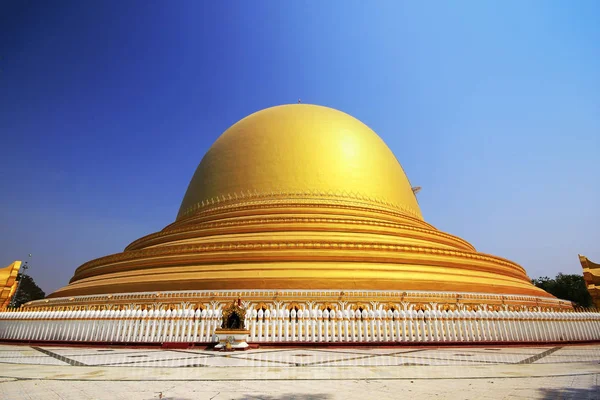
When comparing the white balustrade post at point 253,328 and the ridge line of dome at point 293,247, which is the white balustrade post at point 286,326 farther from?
the ridge line of dome at point 293,247

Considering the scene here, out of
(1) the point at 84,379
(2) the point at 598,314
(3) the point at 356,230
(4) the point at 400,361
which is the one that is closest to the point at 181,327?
(1) the point at 84,379

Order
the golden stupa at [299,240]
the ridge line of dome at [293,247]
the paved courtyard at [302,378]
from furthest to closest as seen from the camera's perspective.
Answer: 1. the ridge line of dome at [293,247]
2. the golden stupa at [299,240]
3. the paved courtyard at [302,378]

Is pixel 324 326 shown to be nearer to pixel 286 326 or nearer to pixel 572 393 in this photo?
Result: pixel 286 326

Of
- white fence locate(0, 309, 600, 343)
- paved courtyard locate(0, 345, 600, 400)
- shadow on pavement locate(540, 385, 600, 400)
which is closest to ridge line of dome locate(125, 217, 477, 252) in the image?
white fence locate(0, 309, 600, 343)

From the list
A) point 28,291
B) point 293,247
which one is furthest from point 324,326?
point 28,291

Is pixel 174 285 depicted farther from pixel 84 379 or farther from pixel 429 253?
pixel 429 253

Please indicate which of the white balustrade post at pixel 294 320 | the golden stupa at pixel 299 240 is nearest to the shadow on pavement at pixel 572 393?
the white balustrade post at pixel 294 320

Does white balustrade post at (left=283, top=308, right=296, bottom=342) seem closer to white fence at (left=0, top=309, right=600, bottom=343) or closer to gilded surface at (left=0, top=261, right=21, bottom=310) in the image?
white fence at (left=0, top=309, right=600, bottom=343)
